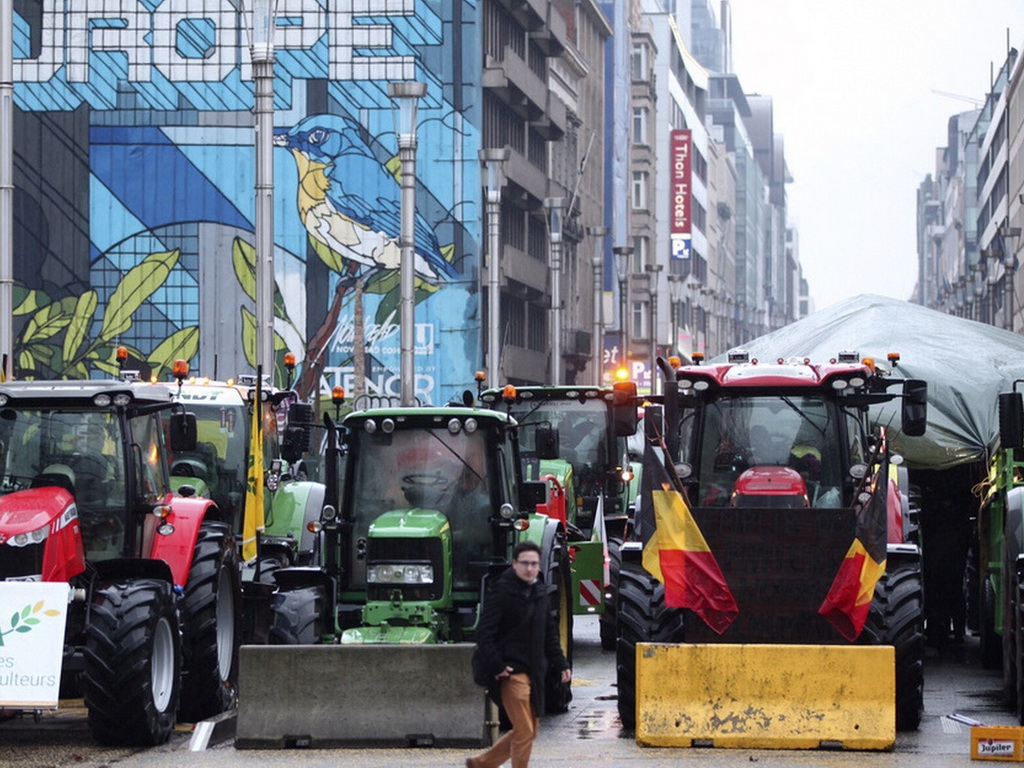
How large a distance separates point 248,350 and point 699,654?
2468 inches

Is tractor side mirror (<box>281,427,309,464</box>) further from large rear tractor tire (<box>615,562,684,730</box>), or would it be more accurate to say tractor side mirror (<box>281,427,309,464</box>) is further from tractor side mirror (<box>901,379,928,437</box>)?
tractor side mirror (<box>901,379,928,437</box>)

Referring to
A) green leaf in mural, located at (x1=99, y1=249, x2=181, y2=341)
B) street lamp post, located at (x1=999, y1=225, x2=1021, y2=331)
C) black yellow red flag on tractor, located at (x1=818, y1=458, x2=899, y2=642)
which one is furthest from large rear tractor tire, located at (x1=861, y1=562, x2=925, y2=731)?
street lamp post, located at (x1=999, y1=225, x2=1021, y2=331)

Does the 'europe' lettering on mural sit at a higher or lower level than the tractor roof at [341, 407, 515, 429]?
higher

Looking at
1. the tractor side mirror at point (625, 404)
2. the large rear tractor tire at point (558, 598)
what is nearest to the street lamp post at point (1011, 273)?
the large rear tractor tire at point (558, 598)

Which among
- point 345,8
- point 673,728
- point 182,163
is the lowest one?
point 673,728

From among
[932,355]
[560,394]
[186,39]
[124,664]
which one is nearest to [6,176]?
[560,394]

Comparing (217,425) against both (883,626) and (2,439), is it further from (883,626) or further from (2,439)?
(883,626)

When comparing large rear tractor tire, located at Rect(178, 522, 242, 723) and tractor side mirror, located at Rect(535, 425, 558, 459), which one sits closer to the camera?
large rear tractor tire, located at Rect(178, 522, 242, 723)

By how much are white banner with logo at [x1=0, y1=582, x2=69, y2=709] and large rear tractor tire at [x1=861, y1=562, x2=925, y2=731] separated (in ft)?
18.7

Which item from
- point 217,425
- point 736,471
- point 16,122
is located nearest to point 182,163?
point 16,122

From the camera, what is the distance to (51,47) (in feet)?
255

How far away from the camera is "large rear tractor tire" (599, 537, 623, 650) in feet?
71.9

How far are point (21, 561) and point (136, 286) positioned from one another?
63024mm

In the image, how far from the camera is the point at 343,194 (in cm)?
7731
